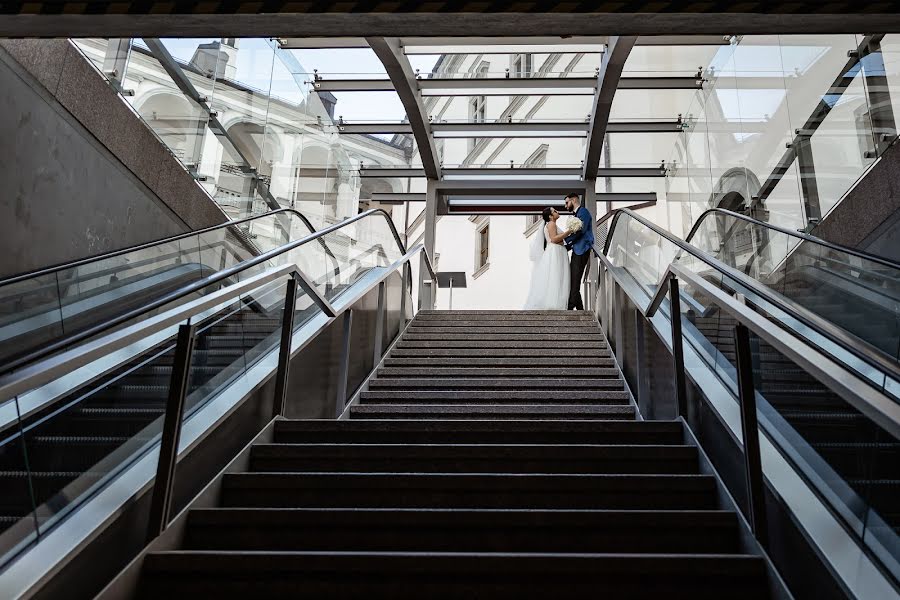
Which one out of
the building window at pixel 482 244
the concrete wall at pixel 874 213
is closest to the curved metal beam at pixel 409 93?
the concrete wall at pixel 874 213

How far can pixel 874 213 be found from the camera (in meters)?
4.80

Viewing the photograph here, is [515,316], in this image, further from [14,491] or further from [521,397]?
[14,491]

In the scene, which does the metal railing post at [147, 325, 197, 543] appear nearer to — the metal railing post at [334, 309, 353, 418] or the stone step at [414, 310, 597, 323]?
the metal railing post at [334, 309, 353, 418]

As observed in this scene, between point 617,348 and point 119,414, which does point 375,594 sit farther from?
point 617,348

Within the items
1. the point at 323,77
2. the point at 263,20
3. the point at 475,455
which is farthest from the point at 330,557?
the point at 323,77

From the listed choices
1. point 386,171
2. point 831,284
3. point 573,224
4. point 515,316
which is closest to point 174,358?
point 831,284

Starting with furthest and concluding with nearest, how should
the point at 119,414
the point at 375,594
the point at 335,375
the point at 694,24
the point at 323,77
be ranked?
the point at 323,77 < the point at 335,375 < the point at 694,24 < the point at 119,414 < the point at 375,594

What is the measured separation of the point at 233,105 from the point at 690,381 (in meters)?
4.87

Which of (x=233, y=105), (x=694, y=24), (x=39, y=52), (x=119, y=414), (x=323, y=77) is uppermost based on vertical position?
(x=323, y=77)

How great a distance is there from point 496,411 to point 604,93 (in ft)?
18.3

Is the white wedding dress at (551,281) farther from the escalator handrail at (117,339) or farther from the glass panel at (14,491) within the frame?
the glass panel at (14,491)

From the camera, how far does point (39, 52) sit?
14.3ft

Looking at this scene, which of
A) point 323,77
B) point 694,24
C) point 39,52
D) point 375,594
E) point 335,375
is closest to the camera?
point 375,594

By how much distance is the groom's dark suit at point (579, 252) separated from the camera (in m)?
9.17
